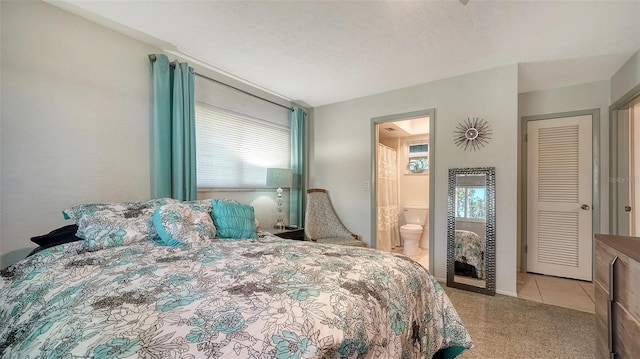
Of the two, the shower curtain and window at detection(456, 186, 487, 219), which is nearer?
window at detection(456, 186, 487, 219)

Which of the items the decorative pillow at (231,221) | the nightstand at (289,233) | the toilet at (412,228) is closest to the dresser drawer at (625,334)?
the decorative pillow at (231,221)

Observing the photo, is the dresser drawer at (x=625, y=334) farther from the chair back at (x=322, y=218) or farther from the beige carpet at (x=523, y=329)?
the chair back at (x=322, y=218)

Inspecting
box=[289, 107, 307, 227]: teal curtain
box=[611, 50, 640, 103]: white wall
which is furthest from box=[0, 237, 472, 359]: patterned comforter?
box=[611, 50, 640, 103]: white wall

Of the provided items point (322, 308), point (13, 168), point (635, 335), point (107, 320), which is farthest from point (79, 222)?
point (635, 335)

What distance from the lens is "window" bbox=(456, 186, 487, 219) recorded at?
2855mm

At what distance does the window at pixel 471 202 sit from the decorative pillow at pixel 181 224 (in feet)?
8.51

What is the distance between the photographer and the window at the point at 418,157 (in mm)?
4938

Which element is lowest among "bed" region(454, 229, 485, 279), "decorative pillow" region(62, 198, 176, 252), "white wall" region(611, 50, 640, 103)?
"bed" region(454, 229, 485, 279)

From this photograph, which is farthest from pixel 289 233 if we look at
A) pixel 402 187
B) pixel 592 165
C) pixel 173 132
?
pixel 592 165

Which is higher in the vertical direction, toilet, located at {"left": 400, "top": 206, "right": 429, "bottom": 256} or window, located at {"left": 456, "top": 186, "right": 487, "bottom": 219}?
window, located at {"left": 456, "top": 186, "right": 487, "bottom": 219}

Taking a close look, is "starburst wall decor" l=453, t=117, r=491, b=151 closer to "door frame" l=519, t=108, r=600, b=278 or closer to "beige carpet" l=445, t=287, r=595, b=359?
"door frame" l=519, t=108, r=600, b=278

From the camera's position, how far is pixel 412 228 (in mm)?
4324

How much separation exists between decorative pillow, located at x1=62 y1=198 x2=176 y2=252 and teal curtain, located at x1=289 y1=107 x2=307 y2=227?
84.4 inches

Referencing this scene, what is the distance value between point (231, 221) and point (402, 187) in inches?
149
